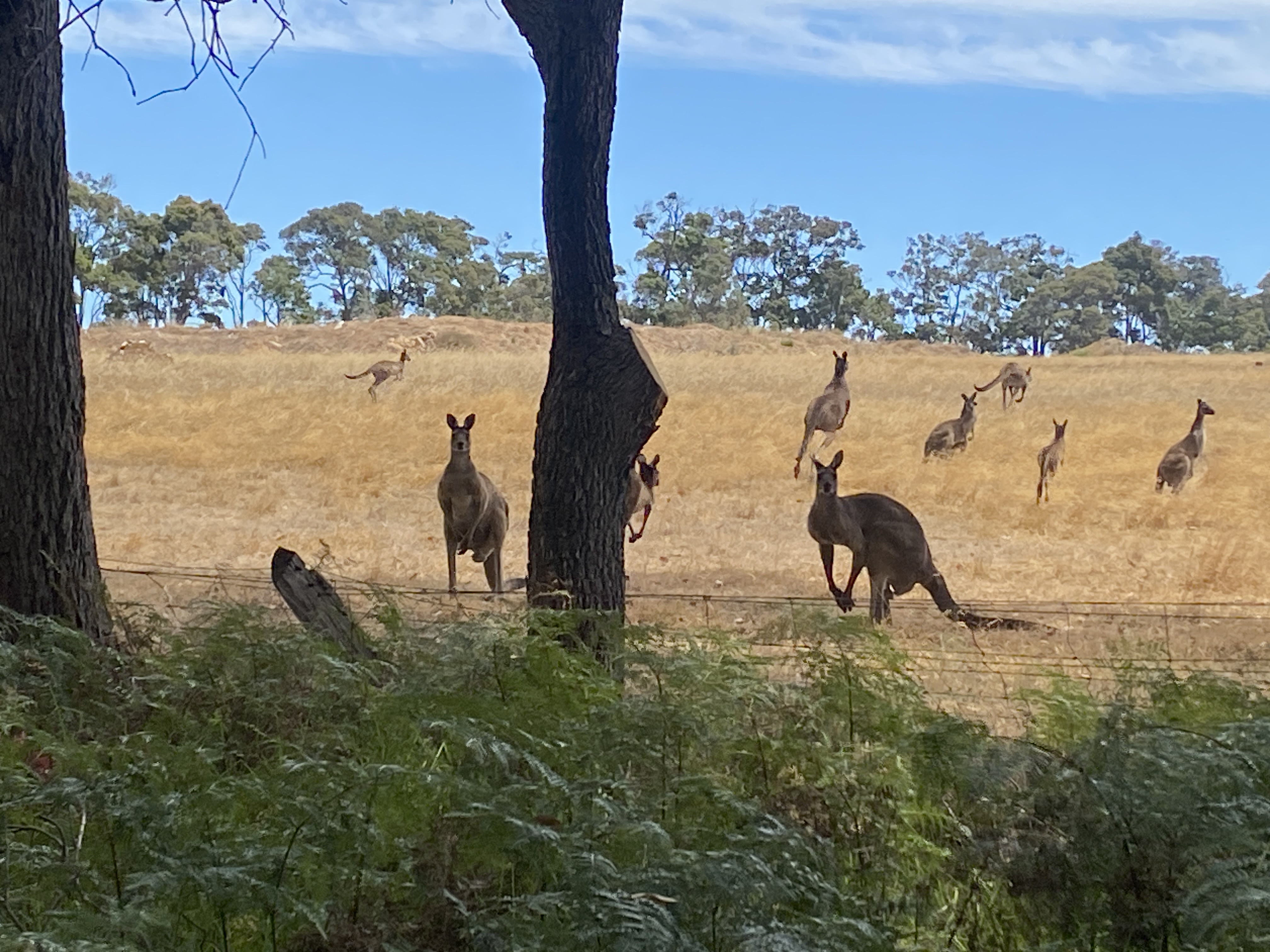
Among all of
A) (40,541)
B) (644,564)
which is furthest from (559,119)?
(644,564)

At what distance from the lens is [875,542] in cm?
917

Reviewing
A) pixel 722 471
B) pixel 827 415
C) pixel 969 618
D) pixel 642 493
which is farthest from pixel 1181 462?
pixel 969 618

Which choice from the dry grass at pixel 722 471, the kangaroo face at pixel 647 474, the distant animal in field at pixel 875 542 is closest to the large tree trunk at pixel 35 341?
the dry grass at pixel 722 471

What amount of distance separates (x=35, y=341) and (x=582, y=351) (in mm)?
2014

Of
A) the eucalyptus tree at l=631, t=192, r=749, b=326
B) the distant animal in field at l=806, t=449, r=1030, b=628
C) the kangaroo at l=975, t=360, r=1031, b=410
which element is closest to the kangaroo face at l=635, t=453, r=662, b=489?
the distant animal in field at l=806, t=449, r=1030, b=628

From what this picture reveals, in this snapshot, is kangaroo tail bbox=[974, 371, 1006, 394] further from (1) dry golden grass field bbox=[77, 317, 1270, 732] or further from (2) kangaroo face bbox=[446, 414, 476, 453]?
(2) kangaroo face bbox=[446, 414, 476, 453]

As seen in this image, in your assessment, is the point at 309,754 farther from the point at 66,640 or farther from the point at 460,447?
the point at 460,447

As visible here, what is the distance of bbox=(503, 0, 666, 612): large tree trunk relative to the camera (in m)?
5.47

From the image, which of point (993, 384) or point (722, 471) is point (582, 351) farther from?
point (993, 384)

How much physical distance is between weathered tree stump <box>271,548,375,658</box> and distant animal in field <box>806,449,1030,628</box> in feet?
15.1

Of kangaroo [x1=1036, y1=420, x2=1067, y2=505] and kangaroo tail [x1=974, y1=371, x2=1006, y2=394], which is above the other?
kangaroo tail [x1=974, y1=371, x2=1006, y2=394]

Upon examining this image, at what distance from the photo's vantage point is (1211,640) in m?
8.09

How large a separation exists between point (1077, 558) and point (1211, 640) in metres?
3.30

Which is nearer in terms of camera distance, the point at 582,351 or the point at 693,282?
the point at 582,351
